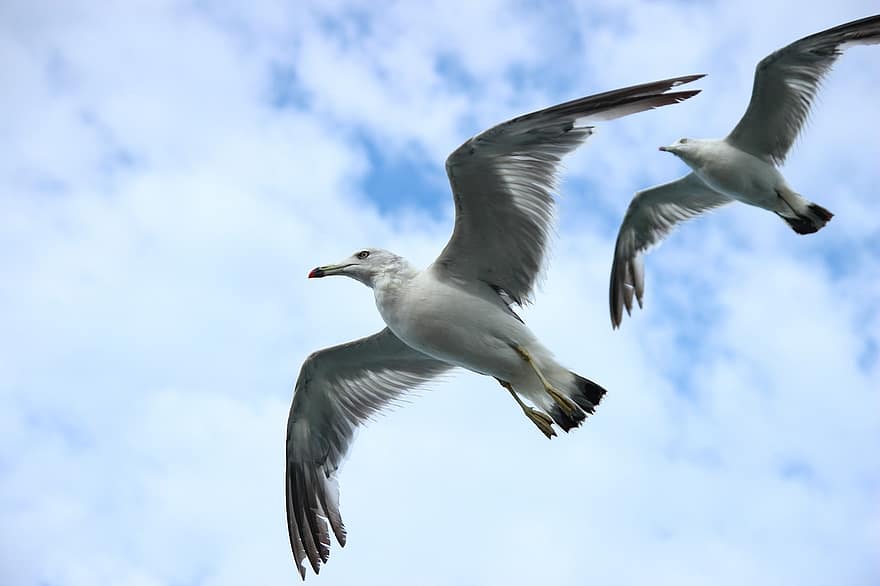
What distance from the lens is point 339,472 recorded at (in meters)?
10.5

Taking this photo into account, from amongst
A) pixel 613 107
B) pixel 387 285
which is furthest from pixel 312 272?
pixel 613 107

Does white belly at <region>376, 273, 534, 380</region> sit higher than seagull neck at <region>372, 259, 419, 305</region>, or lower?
lower

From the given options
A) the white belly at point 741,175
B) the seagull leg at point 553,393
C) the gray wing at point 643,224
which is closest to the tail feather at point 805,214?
the white belly at point 741,175

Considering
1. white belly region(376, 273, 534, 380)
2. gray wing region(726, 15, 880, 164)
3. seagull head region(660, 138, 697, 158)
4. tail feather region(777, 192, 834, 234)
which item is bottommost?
white belly region(376, 273, 534, 380)

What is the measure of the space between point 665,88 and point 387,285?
279 cm

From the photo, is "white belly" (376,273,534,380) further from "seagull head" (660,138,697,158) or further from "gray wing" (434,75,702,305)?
"seagull head" (660,138,697,158)

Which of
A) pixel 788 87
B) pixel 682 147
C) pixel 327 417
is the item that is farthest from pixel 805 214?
pixel 327 417

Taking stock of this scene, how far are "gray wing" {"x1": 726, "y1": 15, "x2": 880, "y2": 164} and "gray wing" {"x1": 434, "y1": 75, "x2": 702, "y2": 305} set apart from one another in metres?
5.91

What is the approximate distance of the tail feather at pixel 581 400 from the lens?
28.5ft

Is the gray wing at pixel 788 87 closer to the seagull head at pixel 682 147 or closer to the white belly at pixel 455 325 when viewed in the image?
the seagull head at pixel 682 147

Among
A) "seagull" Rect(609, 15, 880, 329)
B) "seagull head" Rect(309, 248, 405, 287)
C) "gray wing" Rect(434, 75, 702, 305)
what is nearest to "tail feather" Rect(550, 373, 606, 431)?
"gray wing" Rect(434, 75, 702, 305)

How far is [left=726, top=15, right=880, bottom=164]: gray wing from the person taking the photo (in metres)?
12.5

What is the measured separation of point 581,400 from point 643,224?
306 inches

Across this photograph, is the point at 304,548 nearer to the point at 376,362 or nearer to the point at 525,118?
the point at 376,362
